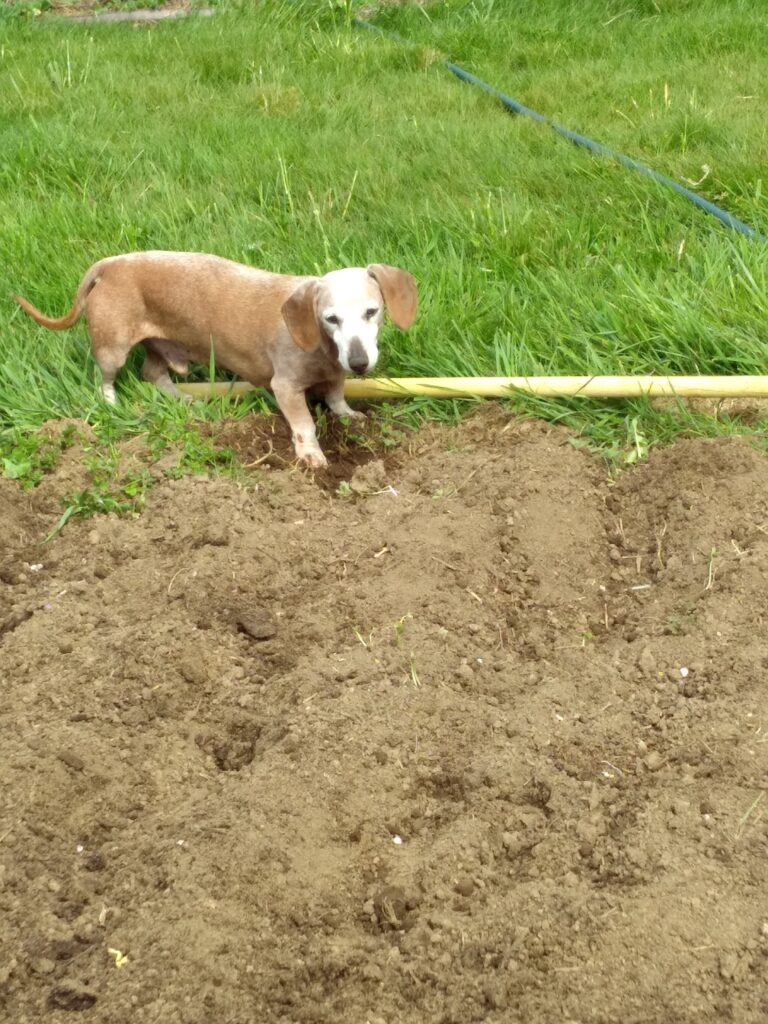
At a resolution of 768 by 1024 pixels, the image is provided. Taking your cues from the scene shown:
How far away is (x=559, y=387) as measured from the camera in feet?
11.6

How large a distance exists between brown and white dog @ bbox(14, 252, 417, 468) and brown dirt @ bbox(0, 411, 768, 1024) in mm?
383

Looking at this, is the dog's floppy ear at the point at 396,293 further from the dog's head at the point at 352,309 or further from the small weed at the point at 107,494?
the small weed at the point at 107,494

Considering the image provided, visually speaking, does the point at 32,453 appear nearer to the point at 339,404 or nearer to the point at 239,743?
the point at 339,404

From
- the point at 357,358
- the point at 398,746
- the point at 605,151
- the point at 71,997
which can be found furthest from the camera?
the point at 605,151

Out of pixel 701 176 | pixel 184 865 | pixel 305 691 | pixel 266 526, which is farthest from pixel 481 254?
pixel 184 865

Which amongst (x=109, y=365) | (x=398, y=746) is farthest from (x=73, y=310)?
(x=398, y=746)

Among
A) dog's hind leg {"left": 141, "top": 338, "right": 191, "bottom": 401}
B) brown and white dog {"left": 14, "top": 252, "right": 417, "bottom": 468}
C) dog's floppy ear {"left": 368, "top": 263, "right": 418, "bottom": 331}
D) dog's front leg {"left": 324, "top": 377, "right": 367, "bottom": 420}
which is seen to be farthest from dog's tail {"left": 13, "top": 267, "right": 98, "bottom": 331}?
dog's floppy ear {"left": 368, "top": 263, "right": 418, "bottom": 331}

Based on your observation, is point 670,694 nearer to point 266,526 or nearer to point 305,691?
point 305,691

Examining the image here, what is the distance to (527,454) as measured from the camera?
3.39m

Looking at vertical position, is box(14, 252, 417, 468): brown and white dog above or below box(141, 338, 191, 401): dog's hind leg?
above

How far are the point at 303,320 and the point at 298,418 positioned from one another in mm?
364

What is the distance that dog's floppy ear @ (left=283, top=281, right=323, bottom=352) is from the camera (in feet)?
11.2

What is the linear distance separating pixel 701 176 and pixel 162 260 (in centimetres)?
241

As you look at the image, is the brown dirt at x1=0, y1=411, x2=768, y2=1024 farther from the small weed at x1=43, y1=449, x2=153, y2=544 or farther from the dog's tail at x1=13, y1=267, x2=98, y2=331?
the dog's tail at x1=13, y1=267, x2=98, y2=331
